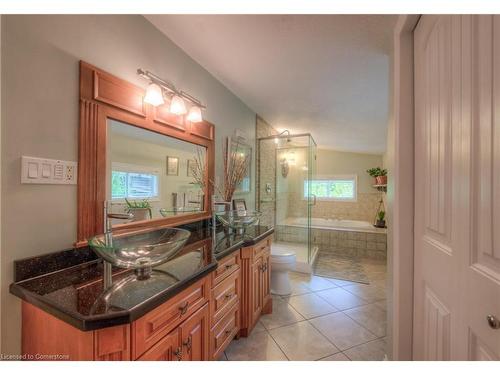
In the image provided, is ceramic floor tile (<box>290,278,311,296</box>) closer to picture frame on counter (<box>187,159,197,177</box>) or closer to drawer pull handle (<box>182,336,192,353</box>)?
drawer pull handle (<box>182,336,192,353</box>)

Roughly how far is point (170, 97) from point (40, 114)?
80 centimetres

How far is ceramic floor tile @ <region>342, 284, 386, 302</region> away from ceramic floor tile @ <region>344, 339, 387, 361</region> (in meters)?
0.75

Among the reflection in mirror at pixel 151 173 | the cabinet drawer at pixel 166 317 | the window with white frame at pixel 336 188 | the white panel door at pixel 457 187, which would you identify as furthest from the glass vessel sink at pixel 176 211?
the window with white frame at pixel 336 188

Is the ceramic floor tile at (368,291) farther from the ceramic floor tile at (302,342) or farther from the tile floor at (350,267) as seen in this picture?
the ceramic floor tile at (302,342)

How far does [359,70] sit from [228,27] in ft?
3.66

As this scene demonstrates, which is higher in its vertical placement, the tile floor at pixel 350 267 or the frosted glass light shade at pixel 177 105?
the frosted glass light shade at pixel 177 105

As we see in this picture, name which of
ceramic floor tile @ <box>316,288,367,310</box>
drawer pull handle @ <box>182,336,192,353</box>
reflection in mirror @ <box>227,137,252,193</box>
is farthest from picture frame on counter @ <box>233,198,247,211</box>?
drawer pull handle @ <box>182,336,192,353</box>

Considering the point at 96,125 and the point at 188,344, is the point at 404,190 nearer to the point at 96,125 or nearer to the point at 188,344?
the point at 188,344

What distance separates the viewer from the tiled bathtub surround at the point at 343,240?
3537mm

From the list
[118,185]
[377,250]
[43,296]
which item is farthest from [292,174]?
[43,296]

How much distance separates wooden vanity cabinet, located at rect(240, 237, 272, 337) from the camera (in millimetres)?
1625

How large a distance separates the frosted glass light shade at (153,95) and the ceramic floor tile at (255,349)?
6.09ft

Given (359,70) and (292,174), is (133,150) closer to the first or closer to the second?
(359,70)

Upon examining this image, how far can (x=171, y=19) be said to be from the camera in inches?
54.5
